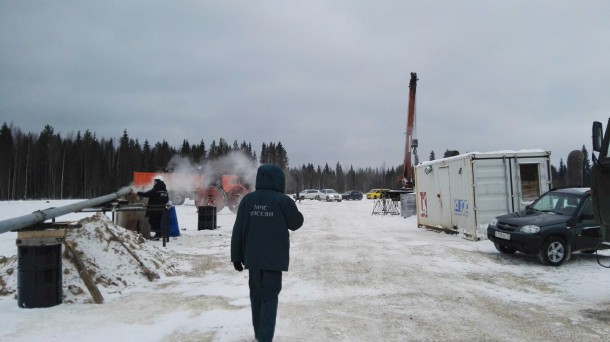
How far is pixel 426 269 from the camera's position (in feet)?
28.9

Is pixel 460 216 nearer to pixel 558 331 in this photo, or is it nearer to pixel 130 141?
pixel 558 331

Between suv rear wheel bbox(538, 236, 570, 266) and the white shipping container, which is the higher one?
the white shipping container

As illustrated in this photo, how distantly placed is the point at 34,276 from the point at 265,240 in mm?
3581

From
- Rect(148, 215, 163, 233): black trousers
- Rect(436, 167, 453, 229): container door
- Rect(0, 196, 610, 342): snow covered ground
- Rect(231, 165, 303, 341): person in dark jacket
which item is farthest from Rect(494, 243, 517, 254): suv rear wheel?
Rect(148, 215, 163, 233): black trousers

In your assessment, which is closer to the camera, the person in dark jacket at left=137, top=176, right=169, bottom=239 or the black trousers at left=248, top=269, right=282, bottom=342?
the black trousers at left=248, top=269, right=282, bottom=342

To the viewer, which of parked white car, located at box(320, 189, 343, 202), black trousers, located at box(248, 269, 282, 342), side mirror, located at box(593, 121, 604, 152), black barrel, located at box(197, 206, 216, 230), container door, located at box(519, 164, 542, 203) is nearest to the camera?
black trousers, located at box(248, 269, 282, 342)

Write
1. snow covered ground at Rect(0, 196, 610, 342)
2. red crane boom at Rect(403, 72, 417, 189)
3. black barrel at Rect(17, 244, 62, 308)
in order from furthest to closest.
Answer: red crane boom at Rect(403, 72, 417, 189), black barrel at Rect(17, 244, 62, 308), snow covered ground at Rect(0, 196, 610, 342)

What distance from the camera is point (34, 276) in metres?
5.54

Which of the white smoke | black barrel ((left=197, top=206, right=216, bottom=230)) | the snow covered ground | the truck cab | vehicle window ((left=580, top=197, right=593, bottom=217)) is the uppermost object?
the white smoke

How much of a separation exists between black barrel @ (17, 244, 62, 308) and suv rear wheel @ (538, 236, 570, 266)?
31.3 feet

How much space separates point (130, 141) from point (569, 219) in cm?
10296

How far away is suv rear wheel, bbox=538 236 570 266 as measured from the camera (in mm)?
9234

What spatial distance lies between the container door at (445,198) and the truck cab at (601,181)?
28.8ft

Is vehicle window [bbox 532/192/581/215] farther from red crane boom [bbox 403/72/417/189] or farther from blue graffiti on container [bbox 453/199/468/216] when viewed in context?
red crane boom [bbox 403/72/417/189]
